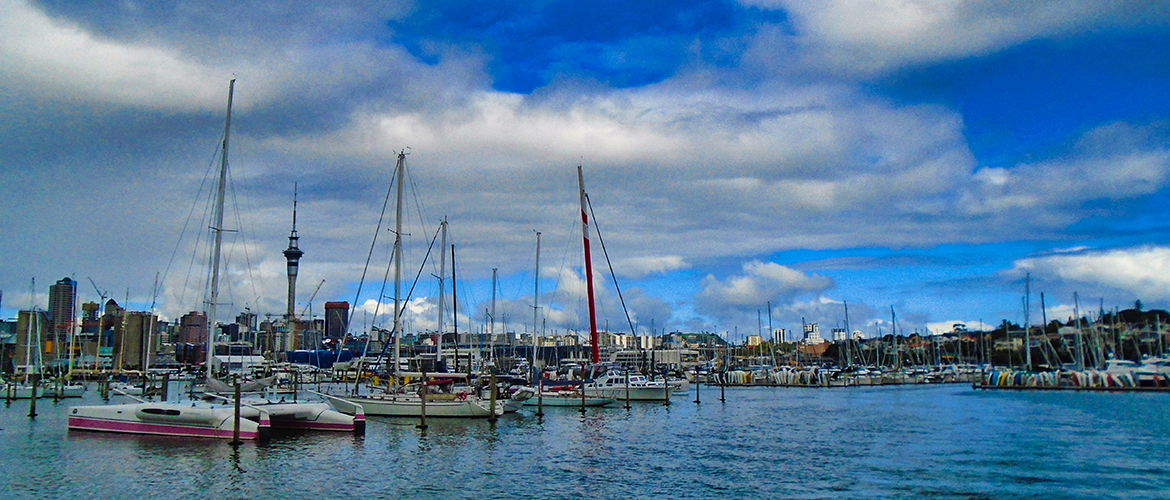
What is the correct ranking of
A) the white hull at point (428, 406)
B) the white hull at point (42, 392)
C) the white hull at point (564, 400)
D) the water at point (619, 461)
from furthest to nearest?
the white hull at point (42, 392) → the white hull at point (564, 400) → the white hull at point (428, 406) → the water at point (619, 461)

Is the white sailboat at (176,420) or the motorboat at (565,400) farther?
the motorboat at (565,400)

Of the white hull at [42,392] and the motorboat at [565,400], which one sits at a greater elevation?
the white hull at [42,392]

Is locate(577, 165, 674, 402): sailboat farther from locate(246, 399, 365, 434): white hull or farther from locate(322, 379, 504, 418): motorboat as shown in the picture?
locate(246, 399, 365, 434): white hull

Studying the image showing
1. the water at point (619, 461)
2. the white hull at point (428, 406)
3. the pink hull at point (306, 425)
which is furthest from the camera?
the white hull at point (428, 406)

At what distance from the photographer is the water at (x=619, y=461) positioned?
102ft

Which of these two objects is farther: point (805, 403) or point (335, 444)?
point (805, 403)

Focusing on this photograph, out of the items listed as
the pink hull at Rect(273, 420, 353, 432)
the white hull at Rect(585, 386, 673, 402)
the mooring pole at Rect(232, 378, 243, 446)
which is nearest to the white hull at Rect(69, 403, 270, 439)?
the mooring pole at Rect(232, 378, 243, 446)

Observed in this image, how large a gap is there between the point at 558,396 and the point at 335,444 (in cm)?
3334

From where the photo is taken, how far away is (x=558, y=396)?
74.6m

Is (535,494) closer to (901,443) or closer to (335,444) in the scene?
(335,444)

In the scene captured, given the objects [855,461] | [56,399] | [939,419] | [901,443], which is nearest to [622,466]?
[855,461]

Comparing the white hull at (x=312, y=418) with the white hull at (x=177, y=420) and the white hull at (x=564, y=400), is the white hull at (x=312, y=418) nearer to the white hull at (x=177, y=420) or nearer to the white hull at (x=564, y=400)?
the white hull at (x=177, y=420)

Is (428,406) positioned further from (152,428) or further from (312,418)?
(152,428)

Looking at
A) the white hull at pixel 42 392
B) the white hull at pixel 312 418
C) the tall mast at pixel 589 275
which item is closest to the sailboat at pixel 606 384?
the tall mast at pixel 589 275
